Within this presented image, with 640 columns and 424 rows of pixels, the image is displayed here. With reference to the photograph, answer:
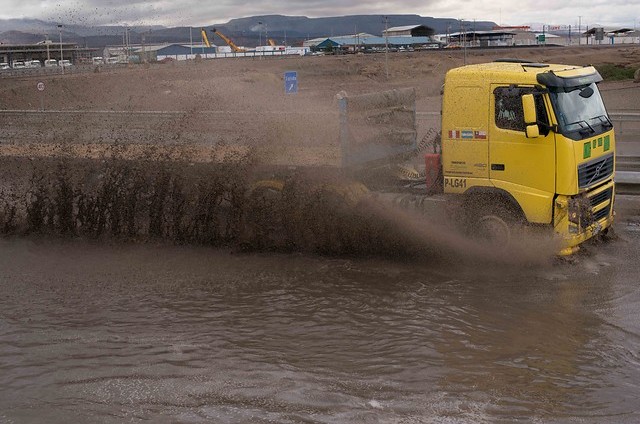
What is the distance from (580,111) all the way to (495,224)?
177 cm

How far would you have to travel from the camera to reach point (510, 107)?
30.4 feet

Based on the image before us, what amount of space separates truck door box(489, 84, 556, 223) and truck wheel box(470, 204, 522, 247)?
229mm

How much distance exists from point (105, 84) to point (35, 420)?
136 ft

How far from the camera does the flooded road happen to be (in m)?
6.28

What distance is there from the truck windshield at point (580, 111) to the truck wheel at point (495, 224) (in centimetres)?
125

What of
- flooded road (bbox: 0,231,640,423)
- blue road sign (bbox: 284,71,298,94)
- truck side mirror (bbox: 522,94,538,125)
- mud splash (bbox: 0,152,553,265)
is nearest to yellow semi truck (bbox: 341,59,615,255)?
truck side mirror (bbox: 522,94,538,125)

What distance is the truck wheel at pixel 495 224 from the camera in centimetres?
946

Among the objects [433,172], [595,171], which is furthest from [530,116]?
[433,172]

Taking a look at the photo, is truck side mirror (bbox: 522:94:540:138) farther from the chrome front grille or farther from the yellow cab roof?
the chrome front grille

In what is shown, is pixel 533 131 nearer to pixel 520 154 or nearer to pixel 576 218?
pixel 520 154

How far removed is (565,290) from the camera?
8.98 meters

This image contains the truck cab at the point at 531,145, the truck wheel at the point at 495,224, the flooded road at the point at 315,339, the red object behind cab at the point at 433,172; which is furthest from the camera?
the red object behind cab at the point at 433,172

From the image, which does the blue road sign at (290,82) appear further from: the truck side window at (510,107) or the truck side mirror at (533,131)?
the truck side mirror at (533,131)

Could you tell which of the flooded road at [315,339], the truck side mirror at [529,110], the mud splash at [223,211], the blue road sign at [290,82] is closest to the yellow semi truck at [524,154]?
the truck side mirror at [529,110]
